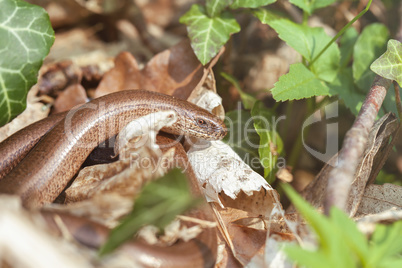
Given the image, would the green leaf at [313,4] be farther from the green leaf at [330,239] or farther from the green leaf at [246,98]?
the green leaf at [330,239]

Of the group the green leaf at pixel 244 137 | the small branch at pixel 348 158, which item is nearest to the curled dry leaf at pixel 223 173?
the green leaf at pixel 244 137

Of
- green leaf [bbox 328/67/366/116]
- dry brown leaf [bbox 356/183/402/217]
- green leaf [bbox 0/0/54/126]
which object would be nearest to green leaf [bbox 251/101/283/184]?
green leaf [bbox 328/67/366/116]

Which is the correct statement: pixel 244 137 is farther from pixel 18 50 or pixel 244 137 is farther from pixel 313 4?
pixel 18 50

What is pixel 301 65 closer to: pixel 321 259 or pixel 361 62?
pixel 361 62

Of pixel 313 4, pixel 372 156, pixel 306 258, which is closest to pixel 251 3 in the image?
pixel 313 4

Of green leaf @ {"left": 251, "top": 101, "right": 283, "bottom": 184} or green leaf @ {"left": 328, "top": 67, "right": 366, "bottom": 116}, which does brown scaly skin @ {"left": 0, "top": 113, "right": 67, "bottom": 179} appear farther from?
green leaf @ {"left": 328, "top": 67, "right": 366, "bottom": 116}

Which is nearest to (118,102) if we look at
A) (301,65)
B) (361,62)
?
(301,65)
